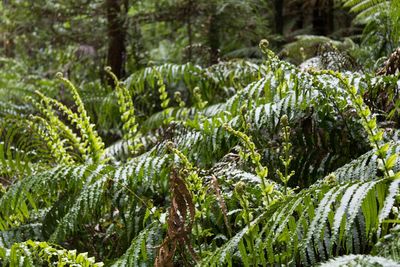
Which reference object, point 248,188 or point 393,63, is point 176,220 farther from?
point 393,63

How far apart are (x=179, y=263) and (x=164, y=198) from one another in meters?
0.57

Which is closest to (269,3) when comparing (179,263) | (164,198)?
(164,198)

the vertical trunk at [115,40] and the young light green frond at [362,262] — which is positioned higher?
the vertical trunk at [115,40]

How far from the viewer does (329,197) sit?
144cm

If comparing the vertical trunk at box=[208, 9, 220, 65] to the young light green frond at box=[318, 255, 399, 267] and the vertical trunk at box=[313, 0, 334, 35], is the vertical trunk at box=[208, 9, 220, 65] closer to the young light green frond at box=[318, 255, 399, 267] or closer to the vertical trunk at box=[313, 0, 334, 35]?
the vertical trunk at box=[313, 0, 334, 35]

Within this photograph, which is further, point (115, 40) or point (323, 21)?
point (323, 21)

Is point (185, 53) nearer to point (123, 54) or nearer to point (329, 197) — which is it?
point (123, 54)

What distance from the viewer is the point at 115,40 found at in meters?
4.98

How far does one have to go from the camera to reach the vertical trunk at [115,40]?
4.89 meters

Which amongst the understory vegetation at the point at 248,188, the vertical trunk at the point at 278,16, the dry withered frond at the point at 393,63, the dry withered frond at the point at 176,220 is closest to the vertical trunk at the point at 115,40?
the vertical trunk at the point at 278,16

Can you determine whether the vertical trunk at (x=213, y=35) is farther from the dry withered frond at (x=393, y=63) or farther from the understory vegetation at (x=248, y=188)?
the dry withered frond at (x=393, y=63)

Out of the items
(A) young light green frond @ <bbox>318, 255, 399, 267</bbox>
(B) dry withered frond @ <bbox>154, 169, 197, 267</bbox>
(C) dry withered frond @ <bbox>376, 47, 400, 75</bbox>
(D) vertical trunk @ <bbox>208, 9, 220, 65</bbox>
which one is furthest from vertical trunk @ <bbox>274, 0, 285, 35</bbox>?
(A) young light green frond @ <bbox>318, 255, 399, 267</bbox>

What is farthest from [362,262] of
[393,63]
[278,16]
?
[278,16]

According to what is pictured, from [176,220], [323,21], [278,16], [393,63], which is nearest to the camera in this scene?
[176,220]
